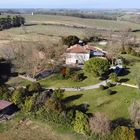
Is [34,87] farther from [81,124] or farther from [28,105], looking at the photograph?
[81,124]

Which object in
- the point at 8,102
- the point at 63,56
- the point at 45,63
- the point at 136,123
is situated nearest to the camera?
the point at 136,123

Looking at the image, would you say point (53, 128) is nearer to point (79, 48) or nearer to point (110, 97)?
point (110, 97)

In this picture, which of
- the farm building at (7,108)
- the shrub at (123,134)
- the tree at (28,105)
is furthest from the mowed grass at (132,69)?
the farm building at (7,108)

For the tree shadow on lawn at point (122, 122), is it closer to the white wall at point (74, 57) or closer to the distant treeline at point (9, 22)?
the white wall at point (74, 57)

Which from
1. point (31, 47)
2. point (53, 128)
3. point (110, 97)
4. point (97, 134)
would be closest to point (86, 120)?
point (97, 134)

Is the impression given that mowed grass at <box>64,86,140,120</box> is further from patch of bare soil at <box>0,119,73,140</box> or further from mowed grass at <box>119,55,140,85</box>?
patch of bare soil at <box>0,119,73,140</box>
